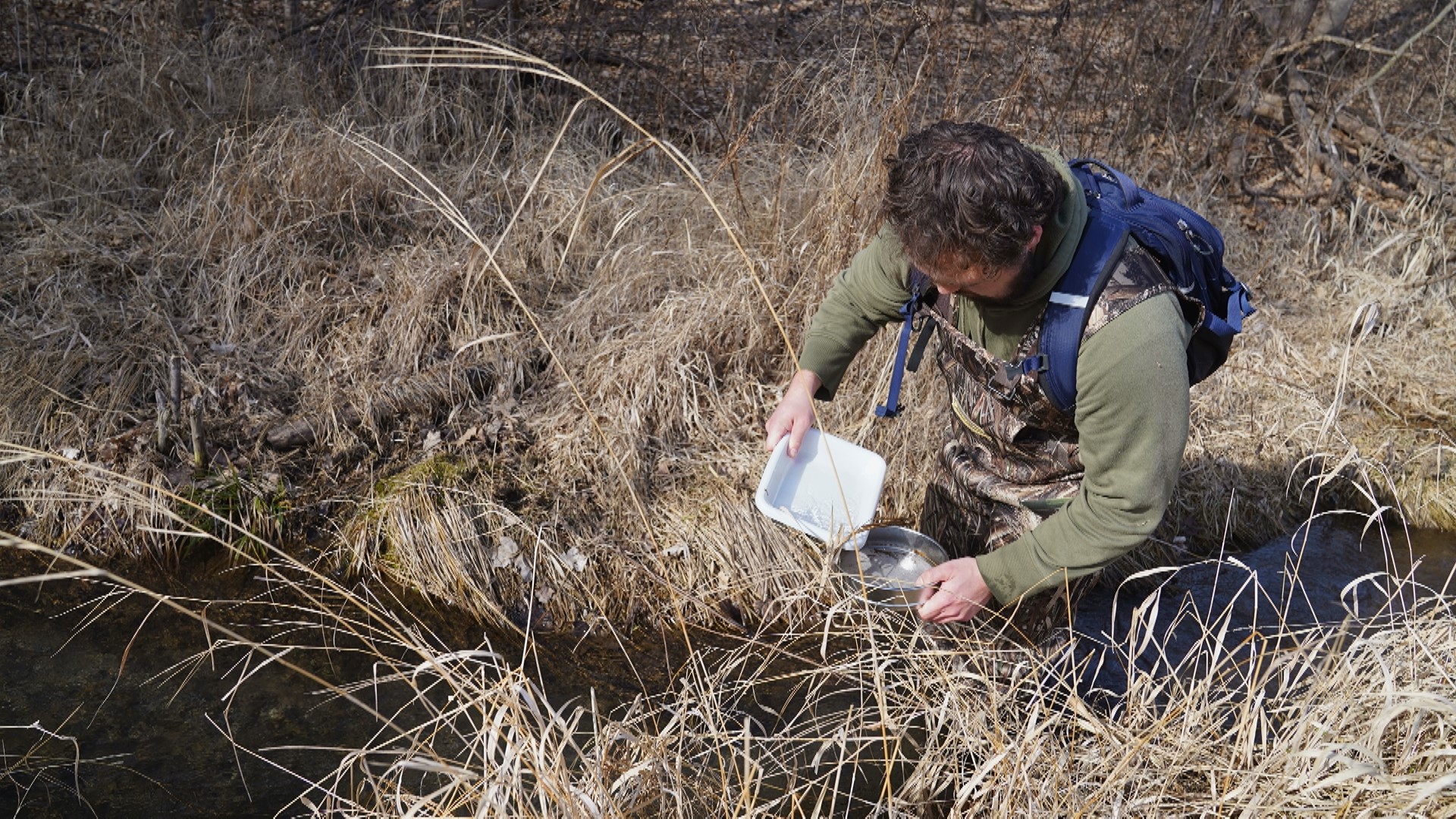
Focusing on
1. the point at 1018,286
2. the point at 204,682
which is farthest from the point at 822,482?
the point at 204,682

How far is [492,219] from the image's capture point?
5.57m

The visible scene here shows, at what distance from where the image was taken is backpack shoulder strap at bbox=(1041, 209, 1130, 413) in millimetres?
2160

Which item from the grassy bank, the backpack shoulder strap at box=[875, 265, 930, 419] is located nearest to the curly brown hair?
the backpack shoulder strap at box=[875, 265, 930, 419]

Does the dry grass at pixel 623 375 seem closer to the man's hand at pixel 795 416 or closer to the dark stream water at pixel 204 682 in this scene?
the dark stream water at pixel 204 682

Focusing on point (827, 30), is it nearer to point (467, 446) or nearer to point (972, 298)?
point (467, 446)

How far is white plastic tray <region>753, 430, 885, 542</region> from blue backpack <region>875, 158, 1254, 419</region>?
1.88 ft

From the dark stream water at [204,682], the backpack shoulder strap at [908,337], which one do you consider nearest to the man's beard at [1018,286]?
the backpack shoulder strap at [908,337]

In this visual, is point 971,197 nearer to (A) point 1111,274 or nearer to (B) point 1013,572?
(A) point 1111,274

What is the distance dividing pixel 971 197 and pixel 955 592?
91 cm

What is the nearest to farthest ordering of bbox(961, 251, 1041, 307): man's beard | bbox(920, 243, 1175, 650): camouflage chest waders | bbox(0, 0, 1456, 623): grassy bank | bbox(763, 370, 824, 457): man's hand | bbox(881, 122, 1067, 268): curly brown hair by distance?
bbox(881, 122, 1067, 268): curly brown hair < bbox(961, 251, 1041, 307): man's beard < bbox(920, 243, 1175, 650): camouflage chest waders < bbox(763, 370, 824, 457): man's hand < bbox(0, 0, 1456, 623): grassy bank

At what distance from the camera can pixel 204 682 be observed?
3.43m

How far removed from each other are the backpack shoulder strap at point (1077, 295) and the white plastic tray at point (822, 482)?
2.21 feet

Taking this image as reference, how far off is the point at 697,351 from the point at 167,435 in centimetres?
213

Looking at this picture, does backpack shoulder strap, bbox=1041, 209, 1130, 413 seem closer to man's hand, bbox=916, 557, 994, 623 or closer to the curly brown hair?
the curly brown hair
